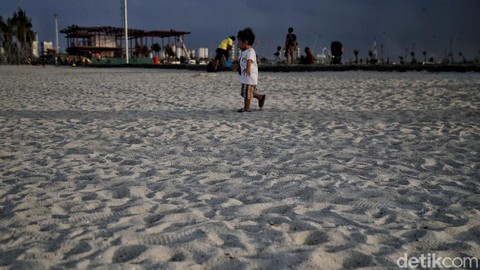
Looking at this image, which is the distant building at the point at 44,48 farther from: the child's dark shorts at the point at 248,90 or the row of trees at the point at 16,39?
the child's dark shorts at the point at 248,90

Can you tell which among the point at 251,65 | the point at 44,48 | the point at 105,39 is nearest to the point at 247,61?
the point at 251,65

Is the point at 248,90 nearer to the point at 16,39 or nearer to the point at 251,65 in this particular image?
the point at 251,65

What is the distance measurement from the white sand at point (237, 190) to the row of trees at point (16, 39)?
6427 centimetres

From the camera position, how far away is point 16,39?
63.8 metres

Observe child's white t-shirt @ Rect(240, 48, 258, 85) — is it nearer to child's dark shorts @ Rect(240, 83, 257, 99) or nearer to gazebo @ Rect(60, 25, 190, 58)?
child's dark shorts @ Rect(240, 83, 257, 99)

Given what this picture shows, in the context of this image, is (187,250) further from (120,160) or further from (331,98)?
(331,98)

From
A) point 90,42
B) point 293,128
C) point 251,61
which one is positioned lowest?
point 293,128

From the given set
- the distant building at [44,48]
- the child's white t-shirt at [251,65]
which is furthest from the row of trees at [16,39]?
the child's white t-shirt at [251,65]

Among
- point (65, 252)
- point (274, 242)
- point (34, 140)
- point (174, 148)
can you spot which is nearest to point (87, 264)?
point (65, 252)

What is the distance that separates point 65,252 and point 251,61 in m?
5.48

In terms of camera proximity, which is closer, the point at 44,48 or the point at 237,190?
the point at 237,190

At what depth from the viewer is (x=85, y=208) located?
2.95 m

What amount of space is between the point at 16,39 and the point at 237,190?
73.4 meters

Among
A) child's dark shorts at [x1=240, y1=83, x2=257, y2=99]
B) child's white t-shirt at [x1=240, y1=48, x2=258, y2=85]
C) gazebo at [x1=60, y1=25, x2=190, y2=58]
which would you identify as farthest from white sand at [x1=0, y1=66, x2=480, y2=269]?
gazebo at [x1=60, y1=25, x2=190, y2=58]
